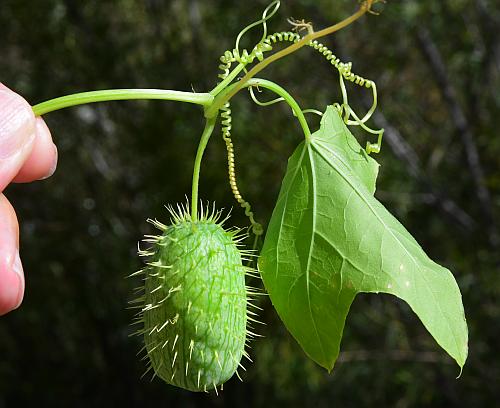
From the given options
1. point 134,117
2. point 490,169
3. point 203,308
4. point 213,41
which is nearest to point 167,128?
point 134,117

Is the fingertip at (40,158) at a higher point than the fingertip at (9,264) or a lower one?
higher

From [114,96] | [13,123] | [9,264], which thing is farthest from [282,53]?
[9,264]

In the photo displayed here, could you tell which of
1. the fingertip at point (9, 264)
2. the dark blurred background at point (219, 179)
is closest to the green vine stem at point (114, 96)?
the fingertip at point (9, 264)

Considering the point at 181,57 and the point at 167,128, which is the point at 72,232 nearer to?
the point at 167,128

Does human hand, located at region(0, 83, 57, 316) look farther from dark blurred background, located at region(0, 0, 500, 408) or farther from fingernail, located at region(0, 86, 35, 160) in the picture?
dark blurred background, located at region(0, 0, 500, 408)

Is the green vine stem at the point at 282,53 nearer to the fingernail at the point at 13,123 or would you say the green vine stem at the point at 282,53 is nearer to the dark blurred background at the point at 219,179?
the fingernail at the point at 13,123

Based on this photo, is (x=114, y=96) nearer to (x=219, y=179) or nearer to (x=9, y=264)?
(x=9, y=264)
